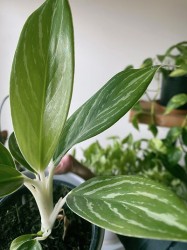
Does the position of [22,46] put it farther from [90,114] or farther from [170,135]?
[170,135]

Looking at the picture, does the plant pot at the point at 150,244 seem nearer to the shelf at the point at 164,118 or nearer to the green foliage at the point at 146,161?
the green foliage at the point at 146,161

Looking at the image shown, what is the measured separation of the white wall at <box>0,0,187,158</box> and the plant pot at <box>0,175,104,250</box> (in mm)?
576

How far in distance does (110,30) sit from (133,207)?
73cm

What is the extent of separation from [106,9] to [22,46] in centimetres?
A: 66

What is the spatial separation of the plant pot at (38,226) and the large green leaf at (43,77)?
0.13 metres

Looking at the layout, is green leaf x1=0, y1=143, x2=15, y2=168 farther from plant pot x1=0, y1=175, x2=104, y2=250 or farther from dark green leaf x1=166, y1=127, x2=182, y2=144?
dark green leaf x1=166, y1=127, x2=182, y2=144

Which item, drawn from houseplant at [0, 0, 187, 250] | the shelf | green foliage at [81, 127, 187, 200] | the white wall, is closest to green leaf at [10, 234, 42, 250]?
houseplant at [0, 0, 187, 250]

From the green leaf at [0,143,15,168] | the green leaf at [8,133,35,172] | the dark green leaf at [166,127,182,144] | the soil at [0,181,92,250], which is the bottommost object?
the soil at [0,181,92,250]

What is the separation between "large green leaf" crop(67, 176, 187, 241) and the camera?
168mm

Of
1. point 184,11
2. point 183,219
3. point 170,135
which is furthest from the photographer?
point 184,11

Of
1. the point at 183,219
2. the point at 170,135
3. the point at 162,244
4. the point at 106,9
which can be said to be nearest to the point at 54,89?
the point at 183,219

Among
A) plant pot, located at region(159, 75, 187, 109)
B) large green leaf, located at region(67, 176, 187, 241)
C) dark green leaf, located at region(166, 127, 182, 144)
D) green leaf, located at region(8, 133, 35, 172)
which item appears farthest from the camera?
plant pot, located at region(159, 75, 187, 109)

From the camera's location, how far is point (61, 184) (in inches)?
15.2

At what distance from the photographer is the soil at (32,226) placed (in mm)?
310
